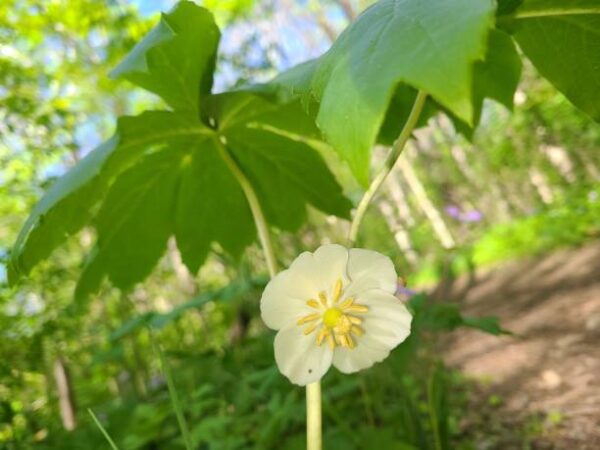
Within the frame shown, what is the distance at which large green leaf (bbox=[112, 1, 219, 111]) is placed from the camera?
571 mm

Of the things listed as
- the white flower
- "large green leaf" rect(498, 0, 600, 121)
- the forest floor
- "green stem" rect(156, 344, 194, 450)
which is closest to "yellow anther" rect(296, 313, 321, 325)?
the white flower

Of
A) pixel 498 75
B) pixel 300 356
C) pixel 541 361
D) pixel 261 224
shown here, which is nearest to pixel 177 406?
pixel 300 356

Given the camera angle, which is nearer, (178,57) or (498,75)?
(178,57)

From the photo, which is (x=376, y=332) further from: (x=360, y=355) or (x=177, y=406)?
(x=177, y=406)

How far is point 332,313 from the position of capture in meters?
0.48

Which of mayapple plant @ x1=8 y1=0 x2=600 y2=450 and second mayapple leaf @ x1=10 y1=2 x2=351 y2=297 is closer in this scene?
mayapple plant @ x1=8 y1=0 x2=600 y2=450

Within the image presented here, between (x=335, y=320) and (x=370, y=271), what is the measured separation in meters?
0.06

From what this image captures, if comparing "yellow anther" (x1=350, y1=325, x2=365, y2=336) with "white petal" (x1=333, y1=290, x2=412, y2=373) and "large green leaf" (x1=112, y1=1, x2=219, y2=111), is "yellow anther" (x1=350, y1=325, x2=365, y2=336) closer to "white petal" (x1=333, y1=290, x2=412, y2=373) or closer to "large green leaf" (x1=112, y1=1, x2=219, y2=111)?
"white petal" (x1=333, y1=290, x2=412, y2=373)

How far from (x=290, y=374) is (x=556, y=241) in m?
5.42

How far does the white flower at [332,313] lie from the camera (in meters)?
0.47

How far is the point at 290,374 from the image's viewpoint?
0.48m

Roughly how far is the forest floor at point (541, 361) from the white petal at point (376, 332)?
1.98 ft

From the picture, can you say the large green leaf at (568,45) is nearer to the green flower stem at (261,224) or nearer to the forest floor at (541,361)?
the green flower stem at (261,224)

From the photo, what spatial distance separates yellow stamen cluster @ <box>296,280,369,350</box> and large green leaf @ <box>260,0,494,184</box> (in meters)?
0.15
